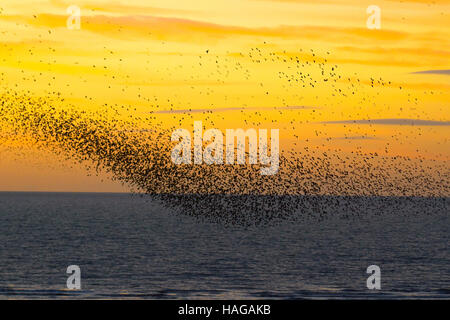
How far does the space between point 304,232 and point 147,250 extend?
54423mm

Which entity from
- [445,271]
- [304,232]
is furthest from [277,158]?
[304,232]

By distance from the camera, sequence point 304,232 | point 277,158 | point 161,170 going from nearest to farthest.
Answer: point 161,170 < point 277,158 < point 304,232

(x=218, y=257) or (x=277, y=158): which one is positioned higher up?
(x=277, y=158)

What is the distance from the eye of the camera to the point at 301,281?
2584 inches

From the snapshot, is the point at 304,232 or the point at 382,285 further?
the point at 304,232

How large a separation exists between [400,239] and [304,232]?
23075mm

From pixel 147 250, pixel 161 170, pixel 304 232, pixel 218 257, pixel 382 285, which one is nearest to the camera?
pixel 382 285

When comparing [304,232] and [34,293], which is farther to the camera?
[304,232]
